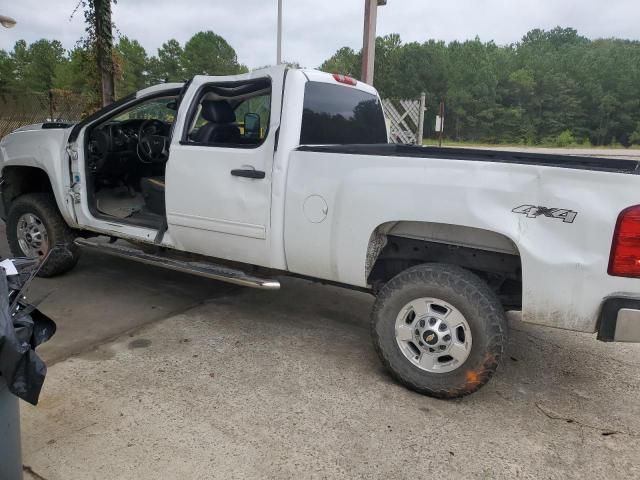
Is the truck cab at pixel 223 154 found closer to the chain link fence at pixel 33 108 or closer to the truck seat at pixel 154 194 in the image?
the truck seat at pixel 154 194

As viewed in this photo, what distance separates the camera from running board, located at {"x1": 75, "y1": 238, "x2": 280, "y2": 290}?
3662mm

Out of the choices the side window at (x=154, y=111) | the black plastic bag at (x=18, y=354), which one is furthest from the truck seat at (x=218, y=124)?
the black plastic bag at (x=18, y=354)

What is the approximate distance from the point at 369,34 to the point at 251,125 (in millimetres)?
5044

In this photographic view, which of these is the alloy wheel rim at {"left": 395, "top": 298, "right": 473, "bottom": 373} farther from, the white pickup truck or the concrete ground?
the concrete ground

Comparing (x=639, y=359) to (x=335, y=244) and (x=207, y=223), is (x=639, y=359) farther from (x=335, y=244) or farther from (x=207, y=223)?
(x=207, y=223)

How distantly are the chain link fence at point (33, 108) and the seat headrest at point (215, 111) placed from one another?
1240 cm

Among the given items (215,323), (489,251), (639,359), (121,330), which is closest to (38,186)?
(121,330)

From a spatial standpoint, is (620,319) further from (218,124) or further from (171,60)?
(171,60)

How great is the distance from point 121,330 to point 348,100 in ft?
A: 8.57

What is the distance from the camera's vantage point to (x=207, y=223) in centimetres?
393

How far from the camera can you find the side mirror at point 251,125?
439 cm

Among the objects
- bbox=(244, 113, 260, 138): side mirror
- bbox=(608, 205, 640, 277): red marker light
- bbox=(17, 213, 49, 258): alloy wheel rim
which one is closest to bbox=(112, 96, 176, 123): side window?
bbox=(244, 113, 260, 138): side mirror

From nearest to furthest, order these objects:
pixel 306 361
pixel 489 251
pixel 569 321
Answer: pixel 569 321, pixel 489 251, pixel 306 361

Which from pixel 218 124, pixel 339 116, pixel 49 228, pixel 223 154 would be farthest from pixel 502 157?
pixel 49 228
